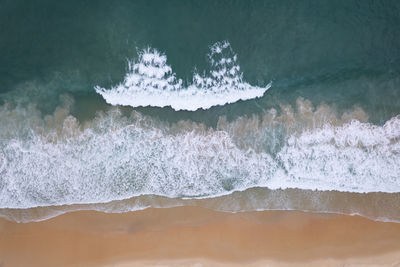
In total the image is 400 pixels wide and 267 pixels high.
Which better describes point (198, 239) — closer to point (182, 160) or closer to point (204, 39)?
point (182, 160)

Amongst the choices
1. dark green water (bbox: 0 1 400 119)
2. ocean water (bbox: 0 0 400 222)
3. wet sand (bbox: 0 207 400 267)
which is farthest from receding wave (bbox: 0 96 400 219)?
dark green water (bbox: 0 1 400 119)

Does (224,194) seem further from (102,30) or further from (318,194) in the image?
(102,30)

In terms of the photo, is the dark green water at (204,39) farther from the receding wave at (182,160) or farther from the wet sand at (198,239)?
the wet sand at (198,239)

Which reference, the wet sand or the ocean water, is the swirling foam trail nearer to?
the ocean water

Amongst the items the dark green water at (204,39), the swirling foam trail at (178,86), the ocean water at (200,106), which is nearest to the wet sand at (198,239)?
the ocean water at (200,106)

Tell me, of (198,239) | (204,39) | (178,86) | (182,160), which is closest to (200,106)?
(178,86)
